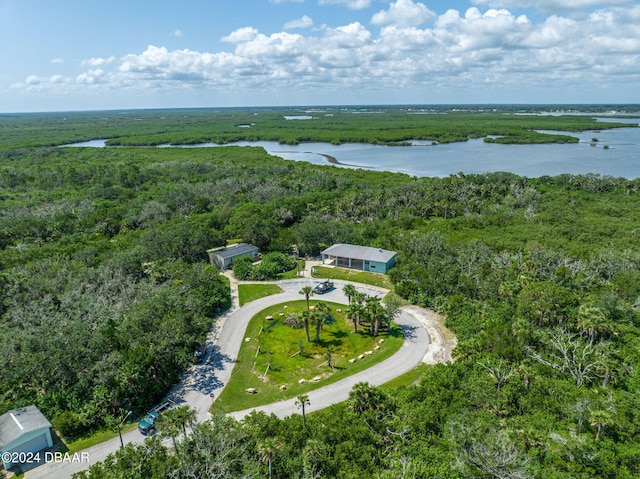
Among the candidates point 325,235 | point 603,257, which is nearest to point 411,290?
point 325,235

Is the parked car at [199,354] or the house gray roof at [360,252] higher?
the house gray roof at [360,252]

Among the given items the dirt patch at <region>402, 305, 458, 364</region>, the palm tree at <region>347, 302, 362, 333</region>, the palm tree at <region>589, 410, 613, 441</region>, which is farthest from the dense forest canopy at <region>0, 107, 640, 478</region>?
the palm tree at <region>347, 302, 362, 333</region>

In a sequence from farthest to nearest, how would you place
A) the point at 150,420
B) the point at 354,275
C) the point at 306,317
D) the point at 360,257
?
the point at 360,257
the point at 354,275
the point at 306,317
the point at 150,420

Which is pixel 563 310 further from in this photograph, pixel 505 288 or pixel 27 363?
pixel 27 363

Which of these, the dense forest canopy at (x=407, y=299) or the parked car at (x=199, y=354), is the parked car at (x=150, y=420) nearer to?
the dense forest canopy at (x=407, y=299)

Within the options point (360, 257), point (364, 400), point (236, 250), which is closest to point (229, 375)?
point (364, 400)

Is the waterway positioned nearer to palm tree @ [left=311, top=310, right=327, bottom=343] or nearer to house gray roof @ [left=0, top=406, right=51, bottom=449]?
palm tree @ [left=311, top=310, right=327, bottom=343]

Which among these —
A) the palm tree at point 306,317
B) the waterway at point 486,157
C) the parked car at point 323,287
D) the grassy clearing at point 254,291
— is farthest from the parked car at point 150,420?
the waterway at point 486,157

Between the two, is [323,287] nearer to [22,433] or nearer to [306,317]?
[306,317]
